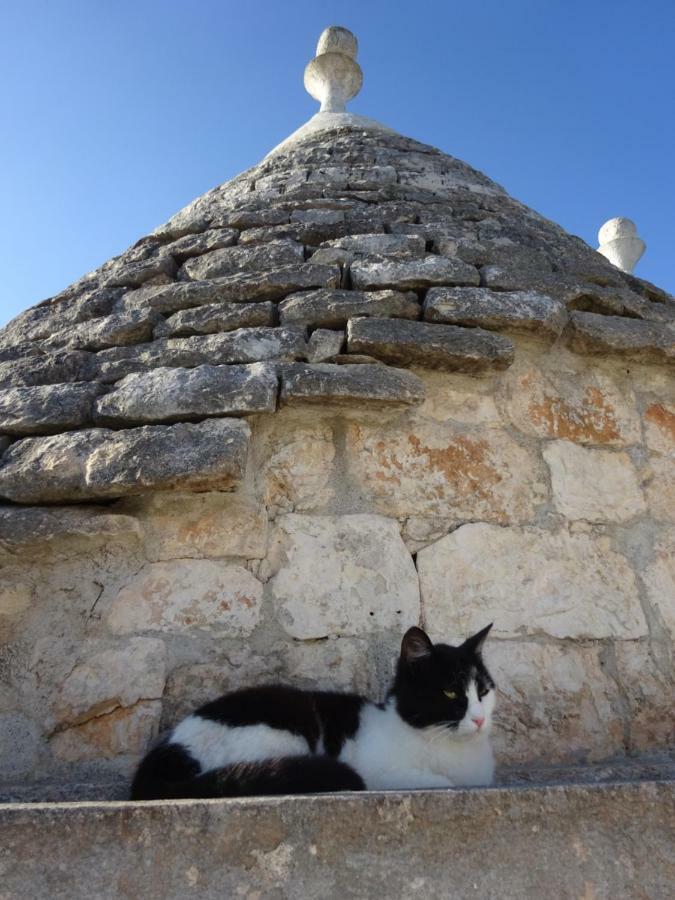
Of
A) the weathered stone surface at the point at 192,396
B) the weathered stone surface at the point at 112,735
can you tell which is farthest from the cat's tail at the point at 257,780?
the weathered stone surface at the point at 192,396

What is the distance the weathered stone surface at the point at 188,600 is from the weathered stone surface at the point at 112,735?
0.22 metres

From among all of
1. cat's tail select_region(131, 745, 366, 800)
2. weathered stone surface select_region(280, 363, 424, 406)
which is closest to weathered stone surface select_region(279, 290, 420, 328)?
weathered stone surface select_region(280, 363, 424, 406)

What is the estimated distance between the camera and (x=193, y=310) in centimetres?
259

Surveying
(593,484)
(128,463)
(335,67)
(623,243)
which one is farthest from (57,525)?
(623,243)

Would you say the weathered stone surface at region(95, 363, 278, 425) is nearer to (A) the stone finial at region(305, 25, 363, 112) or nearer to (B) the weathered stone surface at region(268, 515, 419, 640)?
(B) the weathered stone surface at region(268, 515, 419, 640)

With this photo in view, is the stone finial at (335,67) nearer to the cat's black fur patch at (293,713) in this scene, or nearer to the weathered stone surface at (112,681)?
the weathered stone surface at (112,681)

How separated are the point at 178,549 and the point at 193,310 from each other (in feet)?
2.81

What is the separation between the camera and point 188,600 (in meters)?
2.15

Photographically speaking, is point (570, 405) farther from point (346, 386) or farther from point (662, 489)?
point (346, 386)

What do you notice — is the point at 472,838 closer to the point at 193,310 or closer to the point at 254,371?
the point at 254,371

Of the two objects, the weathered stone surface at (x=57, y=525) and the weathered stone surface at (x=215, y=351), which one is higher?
the weathered stone surface at (x=215, y=351)

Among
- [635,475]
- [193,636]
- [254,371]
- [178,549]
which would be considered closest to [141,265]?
[254,371]

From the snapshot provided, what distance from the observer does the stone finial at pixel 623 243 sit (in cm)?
548

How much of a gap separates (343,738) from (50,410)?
4.34ft
